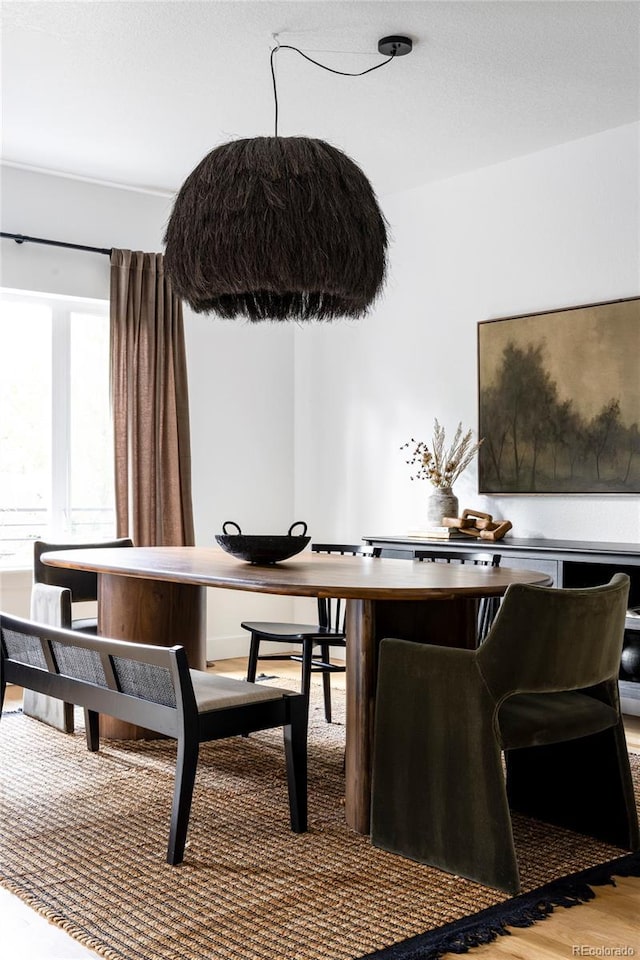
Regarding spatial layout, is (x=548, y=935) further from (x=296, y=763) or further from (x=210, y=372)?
(x=210, y=372)

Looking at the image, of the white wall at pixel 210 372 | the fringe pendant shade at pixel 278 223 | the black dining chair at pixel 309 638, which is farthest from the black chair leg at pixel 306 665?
the white wall at pixel 210 372

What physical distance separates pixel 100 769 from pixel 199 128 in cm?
296

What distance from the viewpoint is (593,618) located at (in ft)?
8.38

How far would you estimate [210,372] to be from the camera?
617 centimetres

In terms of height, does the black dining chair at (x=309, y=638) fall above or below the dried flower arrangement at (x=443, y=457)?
below

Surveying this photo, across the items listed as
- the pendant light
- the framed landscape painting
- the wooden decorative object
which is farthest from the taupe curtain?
the pendant light

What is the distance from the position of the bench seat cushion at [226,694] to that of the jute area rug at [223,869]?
0.39 m

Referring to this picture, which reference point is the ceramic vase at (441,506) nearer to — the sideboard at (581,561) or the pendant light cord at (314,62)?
the sideboard at (581,561)

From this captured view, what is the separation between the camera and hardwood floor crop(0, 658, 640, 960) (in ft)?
6.97

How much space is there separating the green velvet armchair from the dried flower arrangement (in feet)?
8.21

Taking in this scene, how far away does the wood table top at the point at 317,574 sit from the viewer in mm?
2697

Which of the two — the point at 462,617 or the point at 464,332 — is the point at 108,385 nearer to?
the point at 464,332

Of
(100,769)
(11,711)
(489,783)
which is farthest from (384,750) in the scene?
(11,711)

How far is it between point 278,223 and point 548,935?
1.97 metres
